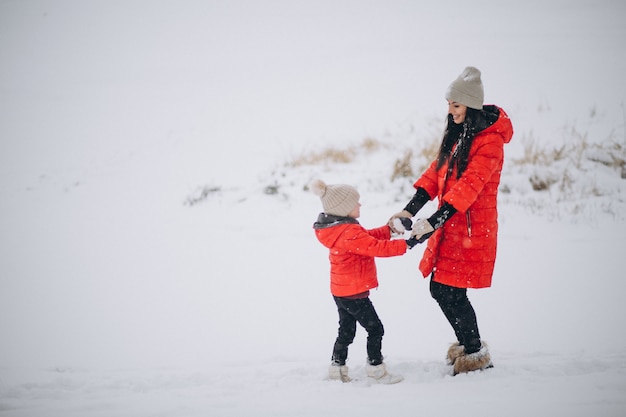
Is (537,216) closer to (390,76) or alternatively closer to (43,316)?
(43,316)

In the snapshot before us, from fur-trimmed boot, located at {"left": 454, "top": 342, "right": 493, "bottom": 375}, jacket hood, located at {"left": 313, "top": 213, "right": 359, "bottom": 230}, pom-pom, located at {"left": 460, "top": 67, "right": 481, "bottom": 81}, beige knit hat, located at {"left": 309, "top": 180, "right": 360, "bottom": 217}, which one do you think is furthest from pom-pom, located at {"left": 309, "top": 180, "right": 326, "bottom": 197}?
fur-trimmed boot, located at {"left": 454, "top": 342, "right": 493, "bottom": 375}

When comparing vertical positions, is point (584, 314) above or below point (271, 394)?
above

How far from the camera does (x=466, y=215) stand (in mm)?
2643

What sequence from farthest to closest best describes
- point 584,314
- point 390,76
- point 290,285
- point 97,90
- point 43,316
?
1. point 97,90
2. point 390,76
3. point 290,285
4. point 43,316
5. point 584,314

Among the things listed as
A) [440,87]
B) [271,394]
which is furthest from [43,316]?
[440,87]

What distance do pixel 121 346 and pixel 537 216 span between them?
4.56 metres

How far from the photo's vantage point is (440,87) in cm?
1154

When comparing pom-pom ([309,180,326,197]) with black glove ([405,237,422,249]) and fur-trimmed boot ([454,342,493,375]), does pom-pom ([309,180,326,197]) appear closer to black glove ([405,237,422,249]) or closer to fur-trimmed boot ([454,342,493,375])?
black glove ([405,237,422,249])

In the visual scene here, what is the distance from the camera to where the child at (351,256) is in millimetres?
2676

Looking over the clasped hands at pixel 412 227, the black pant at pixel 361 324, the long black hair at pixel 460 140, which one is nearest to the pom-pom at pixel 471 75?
the long black hair at pixel 460 140

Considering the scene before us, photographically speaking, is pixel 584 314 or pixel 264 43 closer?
pixel 584 314

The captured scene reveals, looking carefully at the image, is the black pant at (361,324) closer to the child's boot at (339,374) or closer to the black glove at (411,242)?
the child's boot at (339,374)

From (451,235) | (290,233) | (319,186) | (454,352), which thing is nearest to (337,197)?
(319,186)

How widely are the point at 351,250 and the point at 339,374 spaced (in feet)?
2.69
